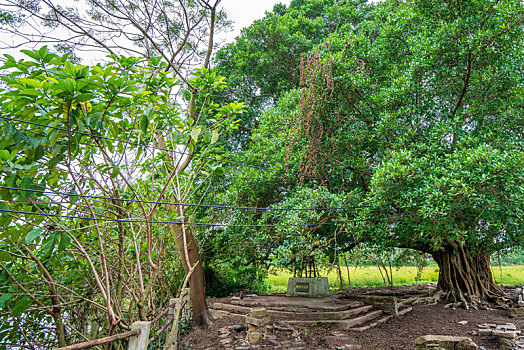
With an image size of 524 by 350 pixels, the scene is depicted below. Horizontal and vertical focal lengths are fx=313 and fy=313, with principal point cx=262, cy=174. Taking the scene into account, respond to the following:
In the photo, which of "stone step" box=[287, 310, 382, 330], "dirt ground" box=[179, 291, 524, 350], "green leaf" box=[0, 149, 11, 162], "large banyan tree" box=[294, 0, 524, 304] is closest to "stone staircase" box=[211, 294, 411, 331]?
"stone step" box=[287, 310, 382, 330]

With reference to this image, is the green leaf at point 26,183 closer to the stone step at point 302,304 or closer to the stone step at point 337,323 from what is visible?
the stone step at point 337,323

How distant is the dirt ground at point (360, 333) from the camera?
5.42 meters

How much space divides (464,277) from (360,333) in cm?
499

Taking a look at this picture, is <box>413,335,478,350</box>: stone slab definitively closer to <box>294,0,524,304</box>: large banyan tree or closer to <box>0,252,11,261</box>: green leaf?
<box>294,0,524,304</box>: large banyan tree

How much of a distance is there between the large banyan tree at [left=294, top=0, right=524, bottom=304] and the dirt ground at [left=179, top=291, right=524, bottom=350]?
1710 millimetres

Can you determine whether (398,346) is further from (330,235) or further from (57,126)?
(57,126)

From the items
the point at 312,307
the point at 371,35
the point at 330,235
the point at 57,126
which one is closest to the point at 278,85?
the point at 371,35

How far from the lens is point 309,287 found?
971cm

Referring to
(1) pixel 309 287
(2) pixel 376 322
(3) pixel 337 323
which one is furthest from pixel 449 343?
(1) pixel 309 287

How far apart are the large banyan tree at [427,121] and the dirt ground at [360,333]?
5.61ft

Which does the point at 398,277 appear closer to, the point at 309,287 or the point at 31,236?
the point at 309,287

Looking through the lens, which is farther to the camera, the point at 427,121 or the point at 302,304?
the point at 302,304

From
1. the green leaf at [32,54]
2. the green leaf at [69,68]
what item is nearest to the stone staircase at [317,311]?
the green leaf at [69,68]

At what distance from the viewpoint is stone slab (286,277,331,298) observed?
9.62m
